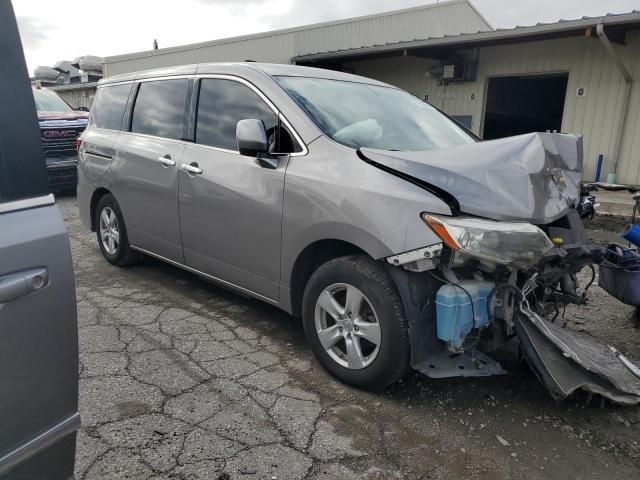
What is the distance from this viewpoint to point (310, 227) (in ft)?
9.62

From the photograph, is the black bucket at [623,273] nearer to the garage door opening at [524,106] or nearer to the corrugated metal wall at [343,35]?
the garage door opening at [524,106]

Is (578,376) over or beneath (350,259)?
beneath

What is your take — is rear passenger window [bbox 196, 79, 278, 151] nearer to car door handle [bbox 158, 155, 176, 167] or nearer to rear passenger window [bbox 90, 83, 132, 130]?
car door handle [bbox 158, 155, 176, 167]

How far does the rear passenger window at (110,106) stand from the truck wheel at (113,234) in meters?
0.73

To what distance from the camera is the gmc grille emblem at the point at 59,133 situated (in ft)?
30.0

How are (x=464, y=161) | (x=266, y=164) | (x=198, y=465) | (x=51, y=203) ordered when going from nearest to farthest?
(x=51, y=203) → (x=198, y=465) → (x=464, y=161) → (x=266, y=164)

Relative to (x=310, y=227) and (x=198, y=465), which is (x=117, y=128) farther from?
(x=198, y=465)

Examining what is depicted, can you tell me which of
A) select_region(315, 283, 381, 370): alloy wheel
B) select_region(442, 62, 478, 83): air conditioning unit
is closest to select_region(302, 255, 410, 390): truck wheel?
select_region(315, 283, 381, 370): alloy wheel

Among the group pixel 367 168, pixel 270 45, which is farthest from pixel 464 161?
pixel 270 45

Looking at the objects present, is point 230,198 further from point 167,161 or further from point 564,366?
point 564,366

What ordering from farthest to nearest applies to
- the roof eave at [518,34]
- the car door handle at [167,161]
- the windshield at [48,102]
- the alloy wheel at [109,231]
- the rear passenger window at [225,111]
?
the windshield at [48,102] < the roof eave at [518,34] < the alloy wheel at [109,231] < the car door handle at [167,161] < the rear passenger window at [225,111]

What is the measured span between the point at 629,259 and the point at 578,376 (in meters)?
1.37

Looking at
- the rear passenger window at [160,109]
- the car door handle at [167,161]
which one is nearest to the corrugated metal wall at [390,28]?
the rear passenger window at [160,109]

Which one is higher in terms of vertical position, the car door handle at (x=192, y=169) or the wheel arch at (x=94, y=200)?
the car door handle at (x=192, y=169)
